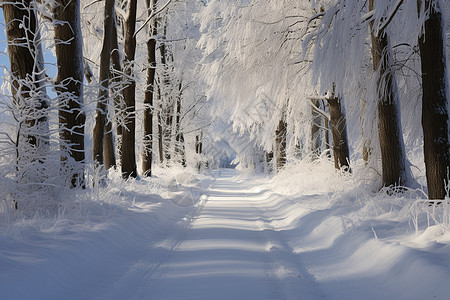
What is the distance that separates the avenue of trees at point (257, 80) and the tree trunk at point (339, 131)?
37mm

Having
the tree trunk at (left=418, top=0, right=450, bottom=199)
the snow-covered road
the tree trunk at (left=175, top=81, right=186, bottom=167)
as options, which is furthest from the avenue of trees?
the tree trunk at (left=175, top=81, right=186, bottom=167)

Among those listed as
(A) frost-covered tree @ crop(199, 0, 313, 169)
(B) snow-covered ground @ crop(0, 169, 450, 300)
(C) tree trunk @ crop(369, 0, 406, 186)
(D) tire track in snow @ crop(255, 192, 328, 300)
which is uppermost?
(A) frost-covered tree @ crop(199, 0, 313, 169)

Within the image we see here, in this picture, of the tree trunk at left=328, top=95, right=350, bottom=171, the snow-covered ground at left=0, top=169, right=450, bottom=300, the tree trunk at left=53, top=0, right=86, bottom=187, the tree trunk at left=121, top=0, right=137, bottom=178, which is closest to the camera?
the snow-covered ground at left=0, top=169, right=450, bottom=300

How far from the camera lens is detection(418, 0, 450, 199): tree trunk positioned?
6.72 m

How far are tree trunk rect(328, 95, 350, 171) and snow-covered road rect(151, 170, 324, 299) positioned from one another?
20.0 feet

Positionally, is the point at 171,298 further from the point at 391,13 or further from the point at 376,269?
the point at 391,13

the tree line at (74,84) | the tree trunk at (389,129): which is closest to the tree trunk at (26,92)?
the tree line at (74,84)

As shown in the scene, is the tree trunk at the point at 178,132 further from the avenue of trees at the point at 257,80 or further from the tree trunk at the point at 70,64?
the tree trunk at the point at 70,64

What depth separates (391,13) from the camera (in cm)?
703

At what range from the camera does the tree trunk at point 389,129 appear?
9008 mm

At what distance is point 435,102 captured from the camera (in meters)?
6.80

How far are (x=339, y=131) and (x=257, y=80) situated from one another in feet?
10.6

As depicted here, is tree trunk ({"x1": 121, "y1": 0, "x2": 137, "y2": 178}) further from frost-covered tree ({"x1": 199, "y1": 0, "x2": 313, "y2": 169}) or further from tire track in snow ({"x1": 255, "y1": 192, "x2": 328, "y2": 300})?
tire track in snow ({"x1": 255, "y1": 192, "x2": 328, "y2": 300})

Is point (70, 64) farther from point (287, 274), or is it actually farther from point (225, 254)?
point (287, 274)
